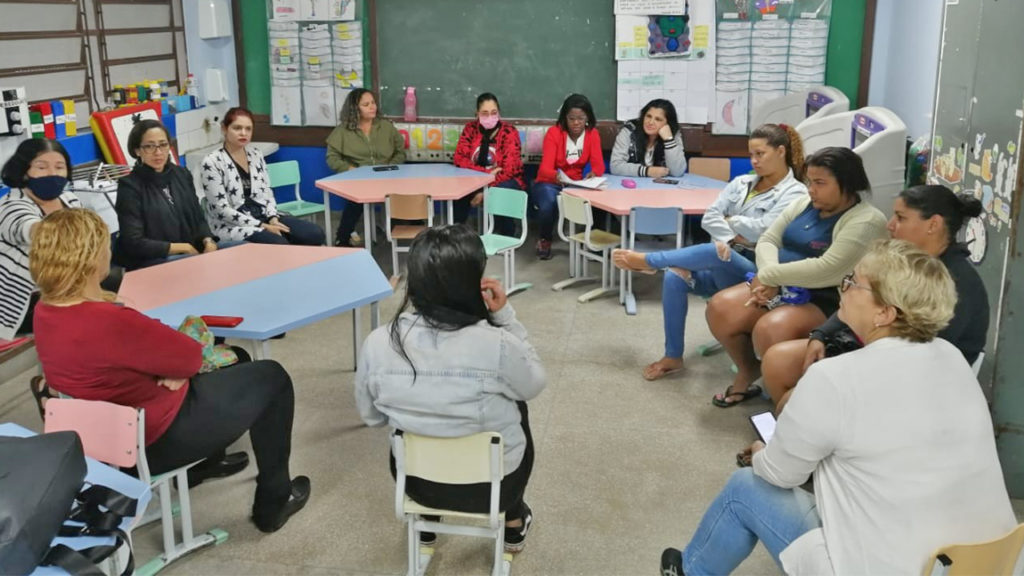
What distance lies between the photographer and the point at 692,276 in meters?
4.47

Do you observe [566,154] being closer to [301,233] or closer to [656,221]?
[656,221]

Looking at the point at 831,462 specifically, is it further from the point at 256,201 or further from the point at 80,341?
the point at 256,201

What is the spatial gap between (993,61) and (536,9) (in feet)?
13.8

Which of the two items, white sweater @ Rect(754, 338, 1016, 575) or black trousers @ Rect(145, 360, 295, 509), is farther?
black trousers @ Rect(145, 360, 295, 509)

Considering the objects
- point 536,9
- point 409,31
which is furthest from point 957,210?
point 409,31

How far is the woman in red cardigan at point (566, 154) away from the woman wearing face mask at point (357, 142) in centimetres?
118

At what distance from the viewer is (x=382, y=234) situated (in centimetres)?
715

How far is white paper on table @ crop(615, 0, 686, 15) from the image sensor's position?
21.8 feet

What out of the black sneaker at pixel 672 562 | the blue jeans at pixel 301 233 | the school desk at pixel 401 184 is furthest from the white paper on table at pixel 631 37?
the black sneaker at pixel 672 562

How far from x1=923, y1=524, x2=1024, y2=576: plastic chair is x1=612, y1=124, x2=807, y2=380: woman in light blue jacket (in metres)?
2.43

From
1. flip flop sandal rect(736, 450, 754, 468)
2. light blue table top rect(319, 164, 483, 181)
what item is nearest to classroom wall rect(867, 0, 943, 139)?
flip flop sandal rect(736, 450, 754, 468)

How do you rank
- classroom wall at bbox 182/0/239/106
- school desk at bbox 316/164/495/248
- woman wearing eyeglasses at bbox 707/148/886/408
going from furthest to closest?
classroom wall at bbox 182/0/239/106
school desk at bbox 316/164/495/248
woman wearing eyeglasses at bbox 707/148/886/408

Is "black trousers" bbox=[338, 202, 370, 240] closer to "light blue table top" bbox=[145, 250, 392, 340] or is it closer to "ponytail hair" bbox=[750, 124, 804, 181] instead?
"light blue table top" bbox=[145, 250, 392, 340]

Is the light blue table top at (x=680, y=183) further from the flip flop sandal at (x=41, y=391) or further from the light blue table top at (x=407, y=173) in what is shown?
the flip flop sandal at (x=41, y=391)
